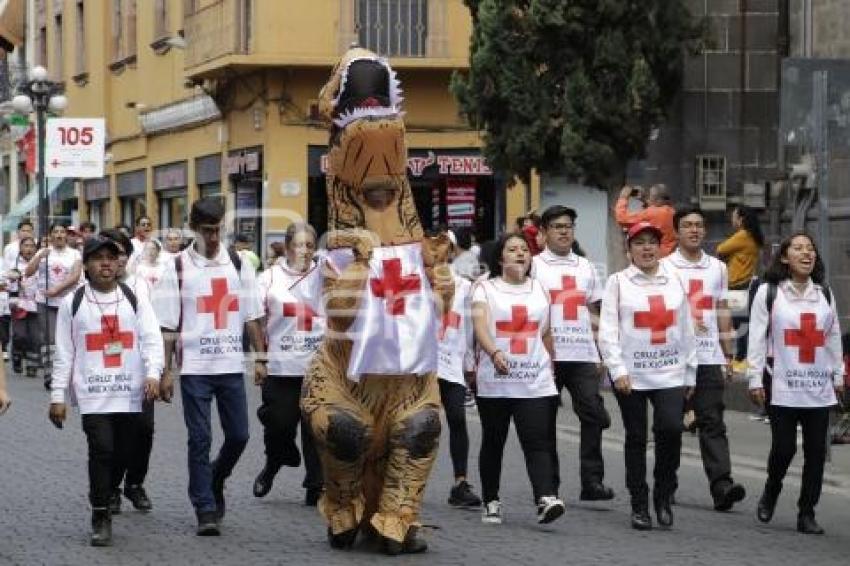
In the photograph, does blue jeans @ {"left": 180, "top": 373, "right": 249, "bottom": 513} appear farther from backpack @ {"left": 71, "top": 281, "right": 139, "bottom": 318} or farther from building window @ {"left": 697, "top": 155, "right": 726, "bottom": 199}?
building window @ {"left": 697, "top": 155, "right": 726, "bottom": 199}

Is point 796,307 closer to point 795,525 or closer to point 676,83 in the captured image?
point 795,525

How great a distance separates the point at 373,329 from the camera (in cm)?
1169

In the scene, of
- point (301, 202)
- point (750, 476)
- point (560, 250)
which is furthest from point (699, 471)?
point (301, 202)

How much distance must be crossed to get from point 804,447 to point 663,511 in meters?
0.92

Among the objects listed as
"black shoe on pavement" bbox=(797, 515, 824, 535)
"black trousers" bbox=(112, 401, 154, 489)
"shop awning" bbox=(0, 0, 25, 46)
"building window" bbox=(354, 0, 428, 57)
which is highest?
"building window" bbox=(354, 0, 428, 57)

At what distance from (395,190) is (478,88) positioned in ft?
50.2

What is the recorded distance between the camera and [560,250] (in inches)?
562

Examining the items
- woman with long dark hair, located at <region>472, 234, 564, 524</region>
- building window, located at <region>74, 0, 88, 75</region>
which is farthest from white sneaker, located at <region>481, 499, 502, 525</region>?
building window, located at <region>74, 0, 88, 75</region>

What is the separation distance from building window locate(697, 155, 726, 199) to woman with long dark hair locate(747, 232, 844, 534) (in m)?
13.7

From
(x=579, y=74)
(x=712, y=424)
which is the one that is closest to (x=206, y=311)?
(x=712, y=424)

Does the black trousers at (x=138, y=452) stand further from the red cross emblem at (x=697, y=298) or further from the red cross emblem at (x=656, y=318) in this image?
the red cross emblem at (x=697, y=298)

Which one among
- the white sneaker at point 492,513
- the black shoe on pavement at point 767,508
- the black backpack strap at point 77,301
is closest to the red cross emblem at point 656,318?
the black shoe on pavement at point 767,508

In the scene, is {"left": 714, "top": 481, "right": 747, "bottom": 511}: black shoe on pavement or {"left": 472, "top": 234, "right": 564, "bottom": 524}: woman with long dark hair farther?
{"left": 714, "top": 481, "right": 747, "bottom": 511}: black shoe on pavement

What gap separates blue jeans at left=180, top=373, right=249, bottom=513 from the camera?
484 inches
